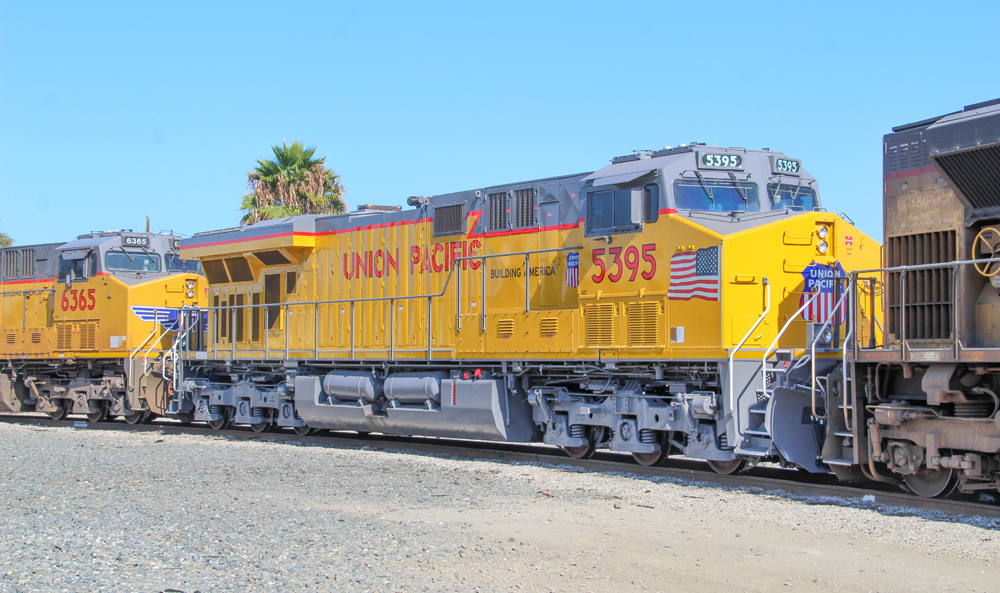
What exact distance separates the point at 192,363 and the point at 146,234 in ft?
11.8

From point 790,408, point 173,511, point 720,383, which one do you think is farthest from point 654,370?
point 173,511

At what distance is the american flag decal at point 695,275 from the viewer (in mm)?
10922

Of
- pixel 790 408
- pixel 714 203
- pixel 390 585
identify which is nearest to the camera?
pixel 390 585

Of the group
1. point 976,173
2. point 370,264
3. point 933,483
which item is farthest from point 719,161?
point 370,264

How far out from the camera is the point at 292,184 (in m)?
30.9

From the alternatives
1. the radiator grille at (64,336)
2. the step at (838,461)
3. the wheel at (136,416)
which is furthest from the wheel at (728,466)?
the radiator grille at (64,336)

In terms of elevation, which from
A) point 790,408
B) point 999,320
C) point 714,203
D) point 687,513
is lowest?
point 687,513

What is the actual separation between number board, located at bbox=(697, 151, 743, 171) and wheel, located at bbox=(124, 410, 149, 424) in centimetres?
1381

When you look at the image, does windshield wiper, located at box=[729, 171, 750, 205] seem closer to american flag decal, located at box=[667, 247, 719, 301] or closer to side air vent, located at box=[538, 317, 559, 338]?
american flag decal, located at box=[667, 247, 719, 301]

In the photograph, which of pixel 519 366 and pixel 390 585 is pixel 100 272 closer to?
pixel 519 366

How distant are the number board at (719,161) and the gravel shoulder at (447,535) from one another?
12.4 ft

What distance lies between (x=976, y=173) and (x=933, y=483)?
117 inches

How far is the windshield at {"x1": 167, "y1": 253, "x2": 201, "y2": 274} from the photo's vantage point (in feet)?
70.6

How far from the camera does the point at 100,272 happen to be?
68.3ft
